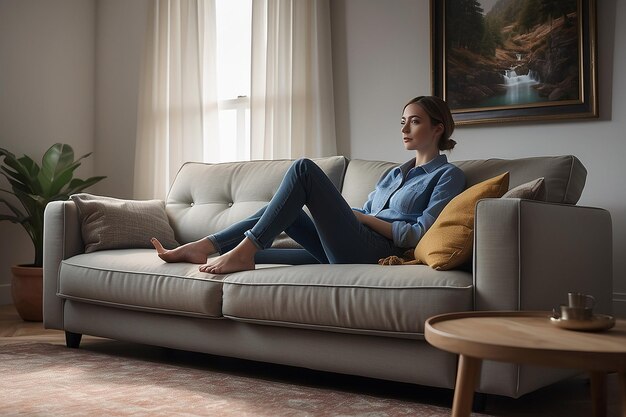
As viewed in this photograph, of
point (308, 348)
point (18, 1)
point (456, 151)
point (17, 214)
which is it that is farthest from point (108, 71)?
point (308, 348)

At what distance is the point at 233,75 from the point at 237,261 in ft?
7.43

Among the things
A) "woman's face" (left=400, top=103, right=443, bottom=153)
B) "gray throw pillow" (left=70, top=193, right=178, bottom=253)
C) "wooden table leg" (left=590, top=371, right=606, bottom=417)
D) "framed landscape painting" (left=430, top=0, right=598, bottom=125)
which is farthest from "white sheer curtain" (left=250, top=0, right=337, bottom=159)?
"wooden table leg" (left=590, top=371, right=606, bottom=417)

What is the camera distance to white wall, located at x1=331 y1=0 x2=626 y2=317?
331cm

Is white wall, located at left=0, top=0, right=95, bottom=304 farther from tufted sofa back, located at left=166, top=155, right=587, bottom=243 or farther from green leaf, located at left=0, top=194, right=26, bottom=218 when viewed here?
tufted sofa back, located at left=166, top=155, right=587, bottom=243

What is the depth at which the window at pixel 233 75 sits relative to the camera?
4543 mm

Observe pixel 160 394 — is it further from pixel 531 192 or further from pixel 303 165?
pixel 531 192

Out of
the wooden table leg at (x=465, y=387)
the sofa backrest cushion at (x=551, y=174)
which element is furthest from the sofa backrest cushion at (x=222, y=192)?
the wooden table leg at (x=465, y=387)

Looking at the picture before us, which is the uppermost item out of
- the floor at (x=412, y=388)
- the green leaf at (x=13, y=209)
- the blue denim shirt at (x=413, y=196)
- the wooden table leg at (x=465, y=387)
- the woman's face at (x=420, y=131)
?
the woman's face at (x=420, y=131)

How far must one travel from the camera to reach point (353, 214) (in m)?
2.65

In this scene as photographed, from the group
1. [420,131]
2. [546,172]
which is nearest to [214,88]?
[420,131]

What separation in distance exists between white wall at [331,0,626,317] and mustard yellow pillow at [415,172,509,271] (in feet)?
3.93

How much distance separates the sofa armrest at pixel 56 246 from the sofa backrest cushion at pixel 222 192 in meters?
0.48

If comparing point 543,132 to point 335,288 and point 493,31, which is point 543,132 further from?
point 335,288

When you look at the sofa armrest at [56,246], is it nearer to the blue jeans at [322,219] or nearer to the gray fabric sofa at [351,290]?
the gray fabric sofa at [351,290]
